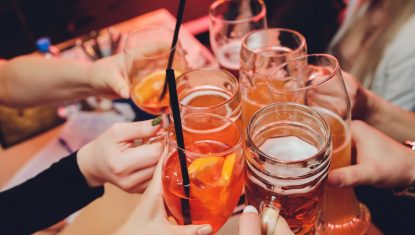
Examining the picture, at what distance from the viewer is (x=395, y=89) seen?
1.77 metres

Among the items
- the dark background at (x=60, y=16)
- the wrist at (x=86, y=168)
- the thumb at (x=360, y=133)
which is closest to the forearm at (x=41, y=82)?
the wrist at (x=86, y=168)

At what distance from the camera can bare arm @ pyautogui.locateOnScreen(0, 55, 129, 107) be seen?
5.37 ft

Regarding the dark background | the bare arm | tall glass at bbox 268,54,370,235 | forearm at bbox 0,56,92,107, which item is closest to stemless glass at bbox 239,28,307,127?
tall glass at bbox 268,54,370,235

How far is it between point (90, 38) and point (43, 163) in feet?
2.44

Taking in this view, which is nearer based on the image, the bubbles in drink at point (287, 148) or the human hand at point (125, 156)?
the bubbles in drink at point (287, 148)

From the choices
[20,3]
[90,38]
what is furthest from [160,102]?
[20,3]

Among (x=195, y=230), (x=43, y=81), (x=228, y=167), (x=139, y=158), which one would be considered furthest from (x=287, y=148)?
(x=43, y=81)

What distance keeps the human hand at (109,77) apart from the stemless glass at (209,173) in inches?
21.3

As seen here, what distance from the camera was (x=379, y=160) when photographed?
1105mm

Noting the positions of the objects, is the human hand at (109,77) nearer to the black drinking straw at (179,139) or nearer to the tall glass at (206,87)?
the tall glass at (206,87)

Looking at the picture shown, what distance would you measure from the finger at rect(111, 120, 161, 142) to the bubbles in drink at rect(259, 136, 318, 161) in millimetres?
306

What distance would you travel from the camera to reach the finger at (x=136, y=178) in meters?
1.10

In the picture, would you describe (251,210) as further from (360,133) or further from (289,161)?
(360,133)

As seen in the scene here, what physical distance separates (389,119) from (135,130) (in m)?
0.94
